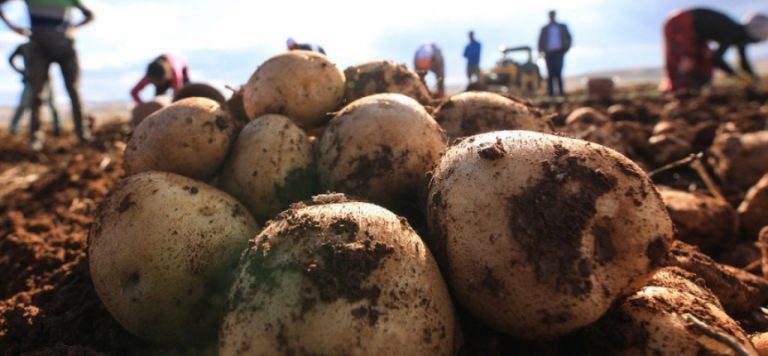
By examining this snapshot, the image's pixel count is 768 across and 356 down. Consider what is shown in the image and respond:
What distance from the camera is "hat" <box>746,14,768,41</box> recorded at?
45.0 ft

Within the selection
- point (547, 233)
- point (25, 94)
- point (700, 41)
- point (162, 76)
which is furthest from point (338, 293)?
point (700, 41)

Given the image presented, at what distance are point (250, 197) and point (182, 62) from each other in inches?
231

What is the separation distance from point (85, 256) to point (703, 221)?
4.09 m

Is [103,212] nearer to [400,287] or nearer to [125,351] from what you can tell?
[125,351]

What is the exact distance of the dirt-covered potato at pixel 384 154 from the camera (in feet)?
8.75

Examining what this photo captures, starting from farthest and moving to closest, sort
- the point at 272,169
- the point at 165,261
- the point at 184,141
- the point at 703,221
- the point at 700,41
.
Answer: the point at 700,41 → the point at 703,221 → the point at 184,141 → the point at 272,169 → the point at 165,261

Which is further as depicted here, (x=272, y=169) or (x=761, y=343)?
(x=272, y=169)

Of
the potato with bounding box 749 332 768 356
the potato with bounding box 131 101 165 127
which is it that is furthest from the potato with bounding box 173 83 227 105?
the potato with bounding box 749 332 768 356

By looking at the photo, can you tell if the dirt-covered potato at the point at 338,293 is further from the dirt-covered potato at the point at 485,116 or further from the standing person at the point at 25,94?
the standing person at the point at 25,94

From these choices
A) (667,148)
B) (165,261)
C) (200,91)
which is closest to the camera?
(165,261)

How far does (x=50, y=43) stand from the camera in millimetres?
8031

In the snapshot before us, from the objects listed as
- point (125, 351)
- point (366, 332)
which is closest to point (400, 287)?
point (366, 332)

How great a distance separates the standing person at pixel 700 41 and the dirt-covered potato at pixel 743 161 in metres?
10.2

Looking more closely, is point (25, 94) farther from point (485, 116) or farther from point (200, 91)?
point (485, 116)
